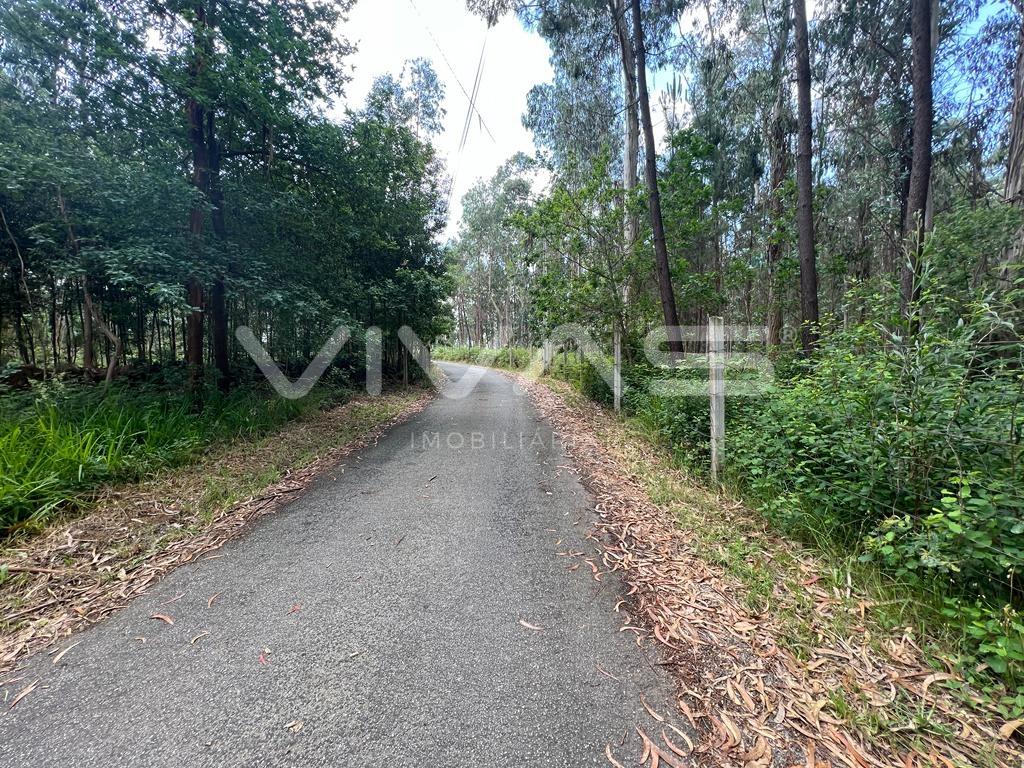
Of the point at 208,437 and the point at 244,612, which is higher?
the point at 208,437

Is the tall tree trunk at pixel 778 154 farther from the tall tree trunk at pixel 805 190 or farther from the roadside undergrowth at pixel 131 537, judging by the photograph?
the roadside undergrowth at pixel 131 537

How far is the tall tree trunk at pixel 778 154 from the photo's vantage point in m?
8.36

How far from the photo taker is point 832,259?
906 cm

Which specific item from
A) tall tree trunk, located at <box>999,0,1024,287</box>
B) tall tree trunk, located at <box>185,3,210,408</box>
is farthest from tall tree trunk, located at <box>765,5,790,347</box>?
tall tree trunk, located at <box>185,3,210,408</box>

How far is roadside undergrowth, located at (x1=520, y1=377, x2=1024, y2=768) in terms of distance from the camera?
1388 millimetres

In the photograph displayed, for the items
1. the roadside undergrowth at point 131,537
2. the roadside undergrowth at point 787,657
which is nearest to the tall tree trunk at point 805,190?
the roadside undergrowth at point 787,657

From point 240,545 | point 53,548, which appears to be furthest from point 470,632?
point 53,548

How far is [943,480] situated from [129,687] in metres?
4.09

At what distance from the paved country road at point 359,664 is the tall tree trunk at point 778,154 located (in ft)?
26.0

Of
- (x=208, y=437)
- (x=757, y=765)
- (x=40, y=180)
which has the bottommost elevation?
(x=757, y=765)

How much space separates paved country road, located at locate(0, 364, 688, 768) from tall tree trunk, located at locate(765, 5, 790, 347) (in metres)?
7.93

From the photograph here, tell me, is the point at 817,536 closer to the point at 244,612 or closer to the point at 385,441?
the point at 244,612

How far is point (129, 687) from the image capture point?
1.67m

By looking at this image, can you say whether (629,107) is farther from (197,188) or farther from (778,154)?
(197,188)
